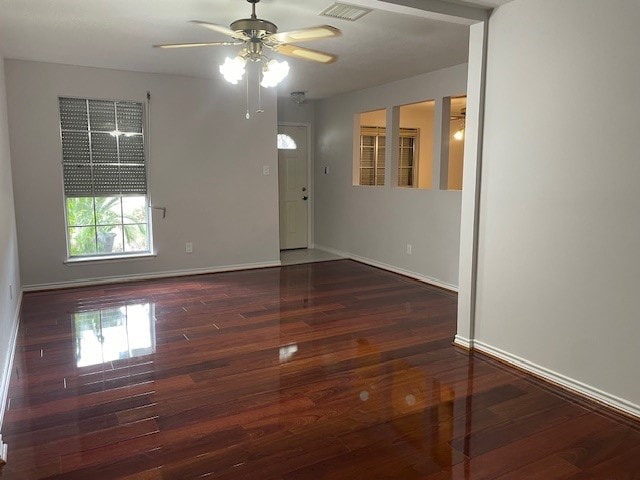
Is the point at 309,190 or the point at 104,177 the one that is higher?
the point at 104,177

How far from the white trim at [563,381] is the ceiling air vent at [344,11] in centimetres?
243

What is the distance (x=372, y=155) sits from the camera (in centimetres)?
766

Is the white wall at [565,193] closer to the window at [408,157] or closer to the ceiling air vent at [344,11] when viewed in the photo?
the ceiling air vent at [344,11]

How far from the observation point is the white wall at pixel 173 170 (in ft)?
16.0

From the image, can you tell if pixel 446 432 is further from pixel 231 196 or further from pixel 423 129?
pixel 423 129

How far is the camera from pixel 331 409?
8.47 ft

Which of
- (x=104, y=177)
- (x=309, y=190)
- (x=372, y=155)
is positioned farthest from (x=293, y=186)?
(x=104, y=177)

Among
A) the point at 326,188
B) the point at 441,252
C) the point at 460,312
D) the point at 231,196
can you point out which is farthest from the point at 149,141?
the point at 460,312

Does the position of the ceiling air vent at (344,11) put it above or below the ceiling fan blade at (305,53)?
above

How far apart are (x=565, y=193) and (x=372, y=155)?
5.05 m

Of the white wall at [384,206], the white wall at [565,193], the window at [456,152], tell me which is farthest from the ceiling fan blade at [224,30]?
the window at [456,152]

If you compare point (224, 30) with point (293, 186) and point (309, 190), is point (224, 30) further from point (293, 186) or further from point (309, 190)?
point (309, 190)

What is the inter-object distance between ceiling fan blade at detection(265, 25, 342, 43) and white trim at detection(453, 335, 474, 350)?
2.24 meters

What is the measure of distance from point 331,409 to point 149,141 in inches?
159
